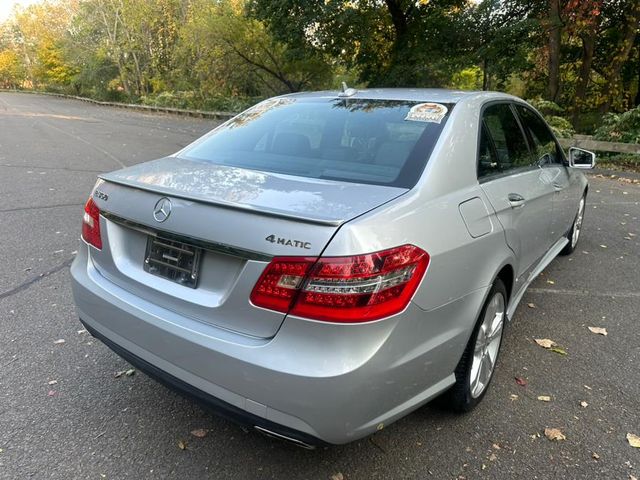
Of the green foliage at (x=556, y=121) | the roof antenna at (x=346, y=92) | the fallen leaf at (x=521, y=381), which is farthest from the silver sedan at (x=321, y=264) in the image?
the green foliage at (x=556, y=121)

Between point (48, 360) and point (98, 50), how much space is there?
163 feet

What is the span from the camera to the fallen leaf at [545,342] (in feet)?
11.6

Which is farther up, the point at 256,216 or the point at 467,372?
the point at 256,216

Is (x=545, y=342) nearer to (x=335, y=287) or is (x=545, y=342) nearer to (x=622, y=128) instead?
(x=335, y=287)

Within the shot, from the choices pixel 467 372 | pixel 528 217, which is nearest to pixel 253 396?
pixel 467 372

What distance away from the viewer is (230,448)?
2.44 m

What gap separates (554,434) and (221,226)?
2032 millimetres

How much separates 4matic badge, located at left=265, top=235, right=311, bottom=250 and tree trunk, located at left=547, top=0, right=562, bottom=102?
53.5 ft

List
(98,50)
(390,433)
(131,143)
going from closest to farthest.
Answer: (390,433), (131,143), (98,50)

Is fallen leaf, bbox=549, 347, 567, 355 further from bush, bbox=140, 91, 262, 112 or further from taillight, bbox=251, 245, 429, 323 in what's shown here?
bush, bbox=140, 91, 262, 112

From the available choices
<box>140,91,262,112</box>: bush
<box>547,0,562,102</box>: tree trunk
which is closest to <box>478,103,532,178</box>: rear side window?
<box>547,0,562,102</box>: tree trunk

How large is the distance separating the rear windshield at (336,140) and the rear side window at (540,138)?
125 cm

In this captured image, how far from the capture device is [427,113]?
279cm

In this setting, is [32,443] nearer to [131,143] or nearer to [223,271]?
[223,271]
